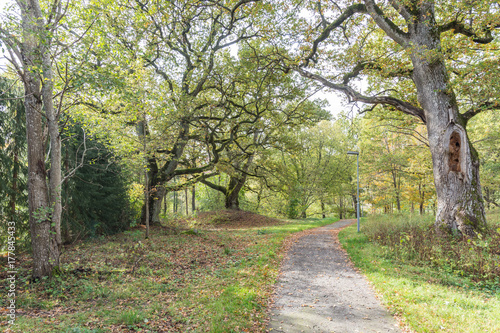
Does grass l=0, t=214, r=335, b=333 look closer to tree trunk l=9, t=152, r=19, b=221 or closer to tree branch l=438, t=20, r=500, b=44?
tree trunk l=9, t=152, r=19, b=221

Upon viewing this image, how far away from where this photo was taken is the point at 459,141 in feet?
24.9

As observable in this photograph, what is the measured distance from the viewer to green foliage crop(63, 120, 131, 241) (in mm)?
10141

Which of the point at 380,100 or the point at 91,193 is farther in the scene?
the point at 91,193

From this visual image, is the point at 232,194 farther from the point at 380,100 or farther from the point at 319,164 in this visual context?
the point at 380,100

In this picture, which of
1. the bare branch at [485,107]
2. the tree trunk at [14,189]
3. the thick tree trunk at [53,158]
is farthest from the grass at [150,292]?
the bare branch at [485,107]

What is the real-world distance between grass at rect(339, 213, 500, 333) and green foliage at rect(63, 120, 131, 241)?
33.1ft

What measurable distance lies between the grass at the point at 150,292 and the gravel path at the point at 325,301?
1.26 feet

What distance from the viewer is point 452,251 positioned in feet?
21.3

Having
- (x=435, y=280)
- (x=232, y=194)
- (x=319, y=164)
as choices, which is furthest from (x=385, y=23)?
(x=319, y=164)

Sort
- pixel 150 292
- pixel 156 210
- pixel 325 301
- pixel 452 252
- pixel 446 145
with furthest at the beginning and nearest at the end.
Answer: pixel 156 210 < pixel 446 145 < pixel 452 252 < pixel 150 292 < pixel 325 301

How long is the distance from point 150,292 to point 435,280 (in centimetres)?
648

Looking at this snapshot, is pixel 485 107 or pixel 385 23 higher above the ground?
pixel 385 23

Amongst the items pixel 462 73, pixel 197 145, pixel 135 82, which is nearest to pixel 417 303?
pixel 462 73

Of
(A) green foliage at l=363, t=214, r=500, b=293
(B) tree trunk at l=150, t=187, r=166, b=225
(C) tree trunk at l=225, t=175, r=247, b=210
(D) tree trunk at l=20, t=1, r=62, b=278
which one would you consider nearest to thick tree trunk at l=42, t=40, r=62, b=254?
(D) tree trunk at l=20, t=1, r=62, b=278
